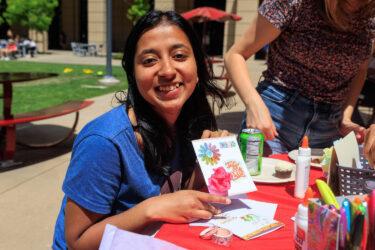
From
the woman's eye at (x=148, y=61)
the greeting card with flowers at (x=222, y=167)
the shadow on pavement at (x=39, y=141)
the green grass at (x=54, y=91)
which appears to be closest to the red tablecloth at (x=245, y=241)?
the greeting card with flowers at (x=222, y=167)

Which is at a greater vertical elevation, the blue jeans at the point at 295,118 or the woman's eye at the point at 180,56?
the woman's eye at the point at 180,56

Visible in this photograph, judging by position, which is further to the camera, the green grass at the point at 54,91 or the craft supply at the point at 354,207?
the green grass at the point at 54,91

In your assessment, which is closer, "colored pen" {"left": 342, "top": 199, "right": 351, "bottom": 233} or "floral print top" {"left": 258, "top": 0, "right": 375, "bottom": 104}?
"colored pen" {"left": 342, "top": 199, "right": 351, "bottom": 233}

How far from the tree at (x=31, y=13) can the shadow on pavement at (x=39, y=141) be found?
22.2 metres

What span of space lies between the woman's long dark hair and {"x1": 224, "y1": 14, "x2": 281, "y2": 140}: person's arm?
0.53ft

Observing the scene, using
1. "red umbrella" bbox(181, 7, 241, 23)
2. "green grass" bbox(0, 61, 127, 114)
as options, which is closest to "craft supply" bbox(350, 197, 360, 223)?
"green grass" bbox(0, 61, 127, 114)

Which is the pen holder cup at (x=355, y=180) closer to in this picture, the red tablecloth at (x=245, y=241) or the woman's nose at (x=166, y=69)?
the red tablecloth at (x=245, y=241)

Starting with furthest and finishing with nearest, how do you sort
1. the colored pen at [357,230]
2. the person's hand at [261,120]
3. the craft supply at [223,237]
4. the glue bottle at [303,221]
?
the person's hand at [261,120], the craft supply at [223,237], the glue bottle at [303,221], the colored pen at [357,230]

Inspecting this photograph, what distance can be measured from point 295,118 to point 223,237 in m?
1.22

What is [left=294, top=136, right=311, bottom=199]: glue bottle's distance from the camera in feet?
5.28

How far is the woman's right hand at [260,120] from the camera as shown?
6.13ft

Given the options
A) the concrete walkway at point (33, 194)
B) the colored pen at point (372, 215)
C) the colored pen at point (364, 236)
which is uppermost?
the colored pen at point (372, 215)

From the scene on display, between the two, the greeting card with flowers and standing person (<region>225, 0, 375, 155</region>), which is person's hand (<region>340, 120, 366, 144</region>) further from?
the greeting card with flowers

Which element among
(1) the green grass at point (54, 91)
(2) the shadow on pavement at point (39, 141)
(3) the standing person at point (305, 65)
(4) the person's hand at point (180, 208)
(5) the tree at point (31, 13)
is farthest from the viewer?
(5) the tree at point (31, 13)
